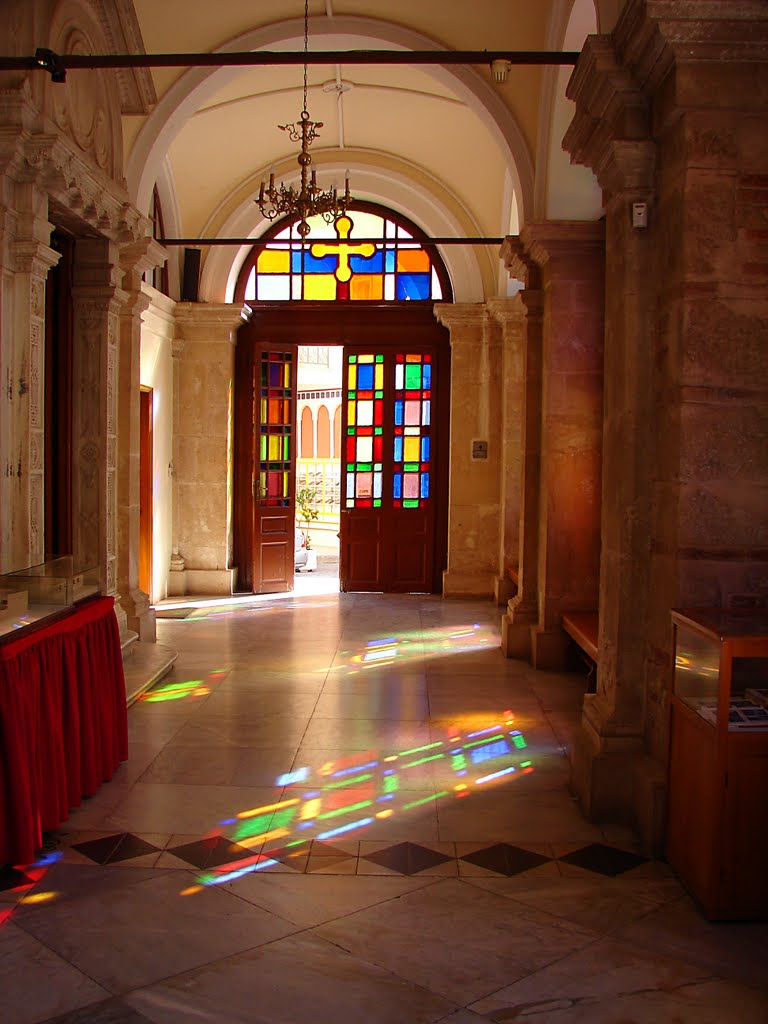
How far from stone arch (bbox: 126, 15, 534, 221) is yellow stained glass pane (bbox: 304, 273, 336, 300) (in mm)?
4056

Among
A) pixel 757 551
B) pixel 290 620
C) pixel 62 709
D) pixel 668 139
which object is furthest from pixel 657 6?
pixel 290 620

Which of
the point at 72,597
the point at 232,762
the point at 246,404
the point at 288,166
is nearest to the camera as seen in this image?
the point at 72,597

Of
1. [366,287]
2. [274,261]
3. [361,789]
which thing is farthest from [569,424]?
[274,261]

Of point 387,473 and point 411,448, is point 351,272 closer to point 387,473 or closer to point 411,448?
point 411,448

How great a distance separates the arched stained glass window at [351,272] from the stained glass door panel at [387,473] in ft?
2.62

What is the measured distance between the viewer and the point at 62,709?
14.3 feet

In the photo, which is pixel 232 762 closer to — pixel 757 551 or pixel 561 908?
pixel 561 908

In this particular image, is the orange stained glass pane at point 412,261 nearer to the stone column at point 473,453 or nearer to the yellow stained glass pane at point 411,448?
the stone column at point 473,453

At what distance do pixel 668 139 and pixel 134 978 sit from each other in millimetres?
3858

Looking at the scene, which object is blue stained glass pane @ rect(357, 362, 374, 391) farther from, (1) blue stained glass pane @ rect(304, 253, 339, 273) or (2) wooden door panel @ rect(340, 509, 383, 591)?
(2) wooden door panel @ rect(340, 509, 383, 591)

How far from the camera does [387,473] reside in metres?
11.7

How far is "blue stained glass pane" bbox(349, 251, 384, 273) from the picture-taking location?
11664 mm

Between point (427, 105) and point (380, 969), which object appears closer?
point (380, 969)

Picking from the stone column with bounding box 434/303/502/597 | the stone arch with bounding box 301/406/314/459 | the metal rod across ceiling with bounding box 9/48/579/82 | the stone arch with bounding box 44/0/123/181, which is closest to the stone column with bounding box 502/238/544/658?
the metal rod across ceiling with bounding box 9/48/579/82
